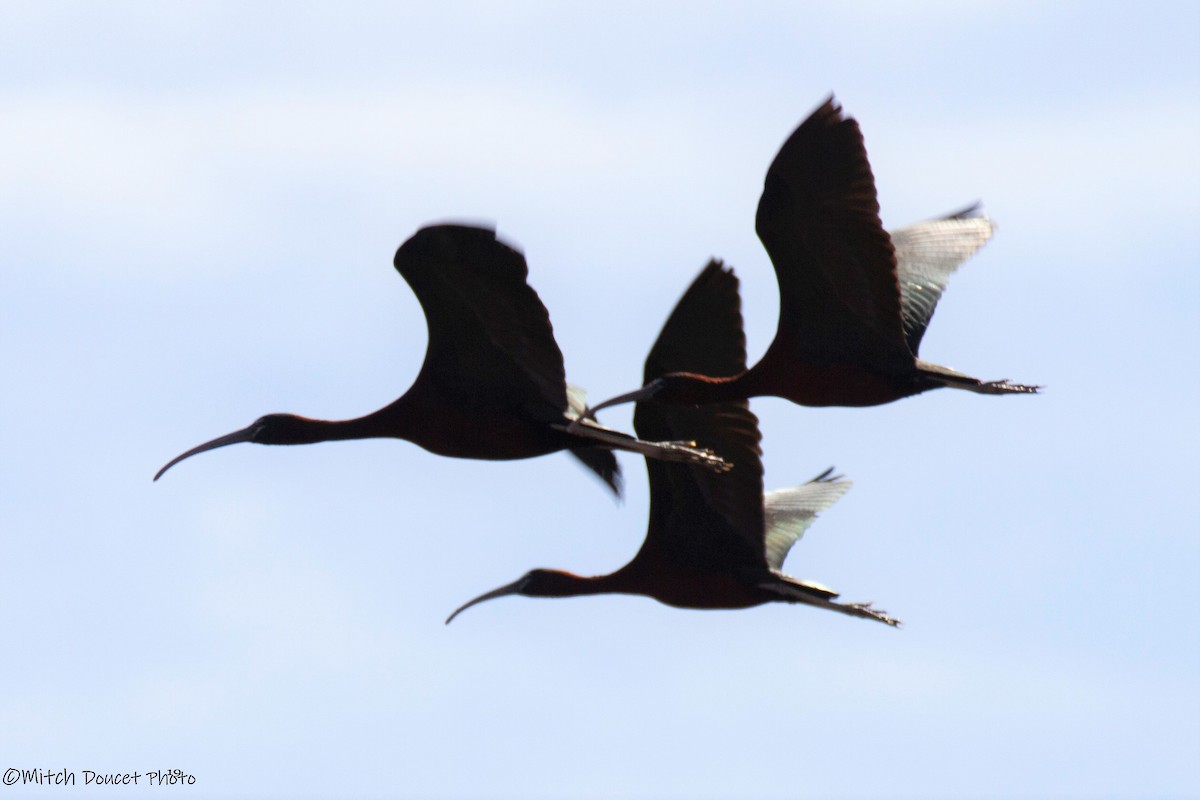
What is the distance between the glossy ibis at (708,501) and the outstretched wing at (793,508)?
59 centimetres

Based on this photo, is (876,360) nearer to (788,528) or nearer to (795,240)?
(795,240)

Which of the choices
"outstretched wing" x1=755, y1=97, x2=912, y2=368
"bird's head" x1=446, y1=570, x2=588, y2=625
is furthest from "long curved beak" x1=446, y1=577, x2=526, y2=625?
"outstretched wing" x1=755, y1=97, x2=912, y2=368

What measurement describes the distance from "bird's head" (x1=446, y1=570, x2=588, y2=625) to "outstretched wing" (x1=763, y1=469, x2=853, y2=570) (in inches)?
59.4

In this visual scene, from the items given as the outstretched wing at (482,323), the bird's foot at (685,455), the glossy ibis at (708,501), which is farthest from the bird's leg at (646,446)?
the glossy ibis at (708,501)

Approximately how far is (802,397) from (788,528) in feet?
8.28

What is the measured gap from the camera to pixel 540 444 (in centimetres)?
2031

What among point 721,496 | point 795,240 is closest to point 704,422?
point 721,496

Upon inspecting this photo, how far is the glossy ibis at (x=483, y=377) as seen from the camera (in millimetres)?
19297

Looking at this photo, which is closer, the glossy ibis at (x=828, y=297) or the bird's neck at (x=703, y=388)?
the glossy ibis at (x=828, y=297)

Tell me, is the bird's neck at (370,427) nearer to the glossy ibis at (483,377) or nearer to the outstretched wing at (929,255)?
the glossy ibis at (483,377)

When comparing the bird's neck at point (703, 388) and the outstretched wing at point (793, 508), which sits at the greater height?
the bird's neck at point (703, 388)

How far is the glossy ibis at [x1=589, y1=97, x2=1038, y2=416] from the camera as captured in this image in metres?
19.4

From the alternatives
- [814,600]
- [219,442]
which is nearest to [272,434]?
[219,442]

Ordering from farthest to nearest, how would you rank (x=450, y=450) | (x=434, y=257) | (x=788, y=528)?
Result: (x=788, y=528) < (x=450, y=450) < (x=434, y=257)
